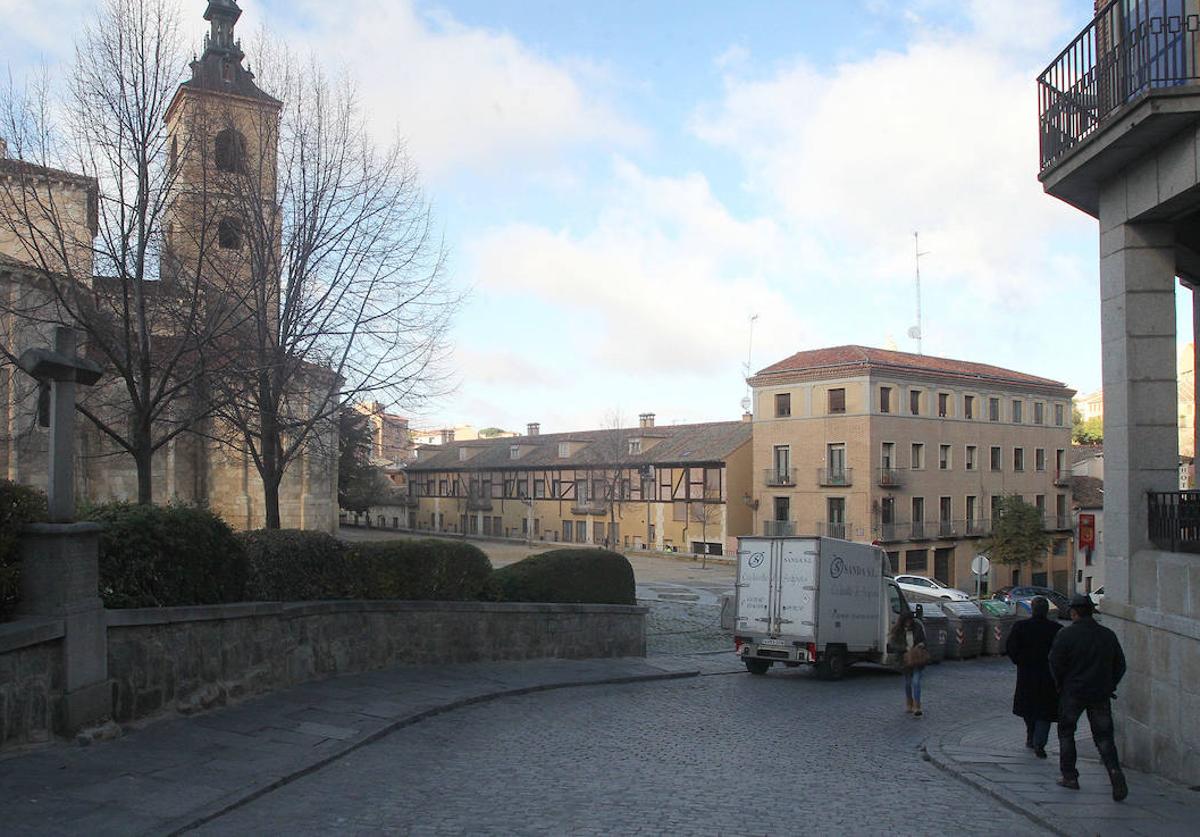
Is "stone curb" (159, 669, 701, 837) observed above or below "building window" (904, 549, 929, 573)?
above

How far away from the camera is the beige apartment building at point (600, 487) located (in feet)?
206

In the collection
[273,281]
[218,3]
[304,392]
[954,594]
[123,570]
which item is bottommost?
[954,594]

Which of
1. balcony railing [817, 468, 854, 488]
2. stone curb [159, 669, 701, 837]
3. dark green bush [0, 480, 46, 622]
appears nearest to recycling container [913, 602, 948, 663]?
stone curb [159, 669, 701, 837]

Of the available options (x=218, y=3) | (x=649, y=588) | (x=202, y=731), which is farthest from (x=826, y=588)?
(x=218, y=3)

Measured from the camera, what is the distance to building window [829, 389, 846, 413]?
183ft

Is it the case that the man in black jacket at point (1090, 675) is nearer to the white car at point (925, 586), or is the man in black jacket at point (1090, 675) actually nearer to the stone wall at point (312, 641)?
the stone wall at point (312, 641)

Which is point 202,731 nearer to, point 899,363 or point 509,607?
point 509,607

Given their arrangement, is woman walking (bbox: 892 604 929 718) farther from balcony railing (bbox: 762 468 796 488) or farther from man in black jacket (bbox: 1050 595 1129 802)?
balcony railing (bbox: 762 468 796 488)

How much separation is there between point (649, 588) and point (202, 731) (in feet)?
105

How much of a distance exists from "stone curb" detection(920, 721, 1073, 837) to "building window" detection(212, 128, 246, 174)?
535 inches

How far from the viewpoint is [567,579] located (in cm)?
1942

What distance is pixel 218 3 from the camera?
42.3 metres

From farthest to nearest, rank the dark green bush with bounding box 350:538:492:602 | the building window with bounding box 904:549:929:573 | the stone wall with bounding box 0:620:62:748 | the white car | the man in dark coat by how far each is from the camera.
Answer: the building window with bounding box 904:549:929:573
the white car
the dark green bush with bounding box 350:538:492:602
the man in dark coat
the stone wall with bounding box 0:620:62:748

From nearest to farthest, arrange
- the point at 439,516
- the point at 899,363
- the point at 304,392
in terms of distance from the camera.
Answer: the point at 304,392 → the point at 899,363 → the point at 439,516
